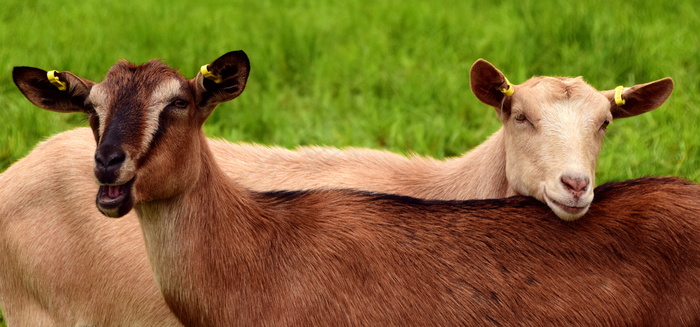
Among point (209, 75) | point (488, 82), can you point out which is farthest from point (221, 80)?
point (488, 82)

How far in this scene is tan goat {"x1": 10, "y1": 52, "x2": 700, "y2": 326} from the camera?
4.23 meters

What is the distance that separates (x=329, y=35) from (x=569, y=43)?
97.6 inches

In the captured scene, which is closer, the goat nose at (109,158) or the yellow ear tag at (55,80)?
the goat nose at (109,158)

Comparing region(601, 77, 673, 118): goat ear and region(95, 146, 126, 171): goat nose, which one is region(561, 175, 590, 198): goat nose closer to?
region(601, 77, 673, 118): goat ear

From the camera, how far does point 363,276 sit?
4.31 metres

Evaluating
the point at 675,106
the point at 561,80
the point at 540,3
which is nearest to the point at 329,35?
the point at 540,3

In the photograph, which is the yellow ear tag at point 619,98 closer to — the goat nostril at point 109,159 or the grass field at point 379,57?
the grass field at point 379,57

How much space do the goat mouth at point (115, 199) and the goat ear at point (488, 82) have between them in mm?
2113

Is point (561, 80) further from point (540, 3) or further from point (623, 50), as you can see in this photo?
point (540, 3)

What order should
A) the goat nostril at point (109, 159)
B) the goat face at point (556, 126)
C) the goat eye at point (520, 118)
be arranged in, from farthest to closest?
1. the goat eye at point (520, 118)
2. the goat face at point (556, 126)
3. the goat nostril at point (109, 159)

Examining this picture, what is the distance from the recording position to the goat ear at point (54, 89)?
4.26 metres

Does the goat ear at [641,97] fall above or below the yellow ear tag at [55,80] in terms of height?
below

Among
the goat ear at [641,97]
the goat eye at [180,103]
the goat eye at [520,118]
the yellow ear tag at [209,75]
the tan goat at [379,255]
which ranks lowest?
the tan goat at [379,255]

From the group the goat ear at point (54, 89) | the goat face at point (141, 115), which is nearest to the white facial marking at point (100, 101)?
the goat face at point (141, 115)
